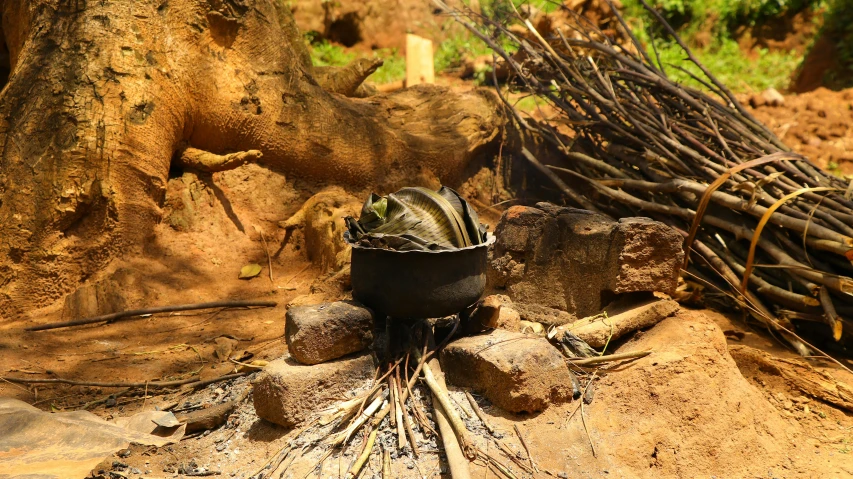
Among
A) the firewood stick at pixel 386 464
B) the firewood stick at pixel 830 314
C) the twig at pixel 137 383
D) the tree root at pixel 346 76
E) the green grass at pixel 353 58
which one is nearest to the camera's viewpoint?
the firewood stick at pixel 386 464

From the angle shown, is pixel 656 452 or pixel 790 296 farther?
pixel 790 296

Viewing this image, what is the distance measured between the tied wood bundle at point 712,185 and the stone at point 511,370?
5.09ft

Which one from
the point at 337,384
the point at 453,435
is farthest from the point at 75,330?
the point at 453,435

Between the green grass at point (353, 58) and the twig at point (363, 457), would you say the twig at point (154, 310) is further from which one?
the green grass at point (353, 58)

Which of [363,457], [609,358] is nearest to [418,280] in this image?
[363,457]

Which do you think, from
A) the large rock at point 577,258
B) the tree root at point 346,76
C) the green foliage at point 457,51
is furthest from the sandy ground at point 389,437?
the green foliage at point 457,51

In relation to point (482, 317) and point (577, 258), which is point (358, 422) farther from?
point (577, 258)

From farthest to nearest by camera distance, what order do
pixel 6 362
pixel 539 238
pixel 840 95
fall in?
pixel 840 95, pixel 539 238, pixel 6 362

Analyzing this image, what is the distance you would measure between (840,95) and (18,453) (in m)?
8.11

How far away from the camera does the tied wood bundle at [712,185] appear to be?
385 centimetres

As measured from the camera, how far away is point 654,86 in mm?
4984

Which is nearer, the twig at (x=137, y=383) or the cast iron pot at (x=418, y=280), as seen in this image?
the cast iron pot at (x=418, y=280)

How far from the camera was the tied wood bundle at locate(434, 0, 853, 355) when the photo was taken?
12.6 ft

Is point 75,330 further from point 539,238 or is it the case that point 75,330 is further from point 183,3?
point 539,238
